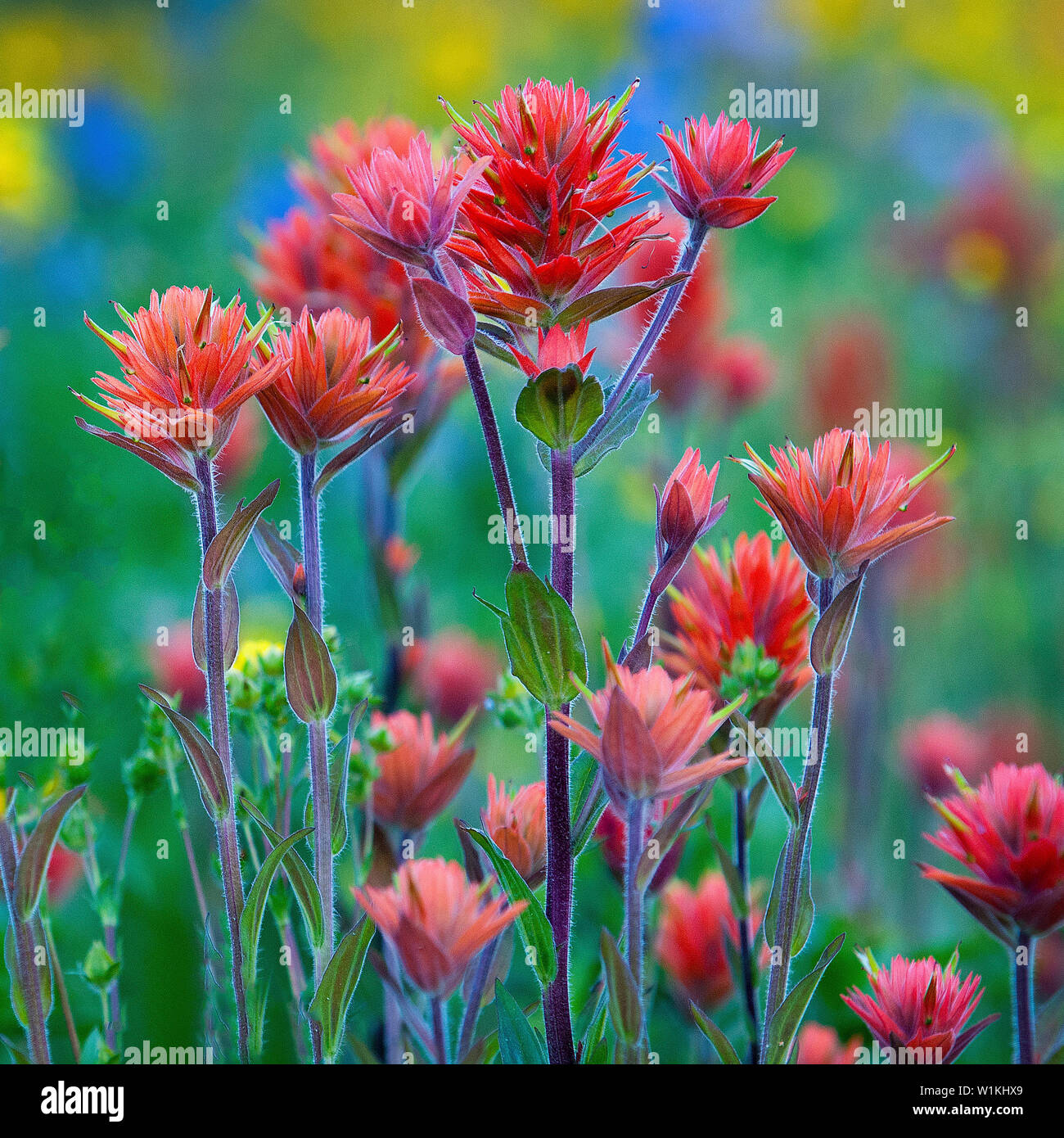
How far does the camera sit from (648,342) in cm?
42

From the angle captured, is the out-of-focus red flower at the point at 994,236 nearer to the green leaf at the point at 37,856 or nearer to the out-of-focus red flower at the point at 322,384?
the out-of-focus red flower at the point at 322,384

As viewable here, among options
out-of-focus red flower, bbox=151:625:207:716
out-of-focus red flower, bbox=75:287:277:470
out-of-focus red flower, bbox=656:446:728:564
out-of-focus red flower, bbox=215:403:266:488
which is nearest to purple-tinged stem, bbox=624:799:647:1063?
out-of-focus red flower, bbox=656:446:728:564

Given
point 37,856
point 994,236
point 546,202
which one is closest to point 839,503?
point 546,202

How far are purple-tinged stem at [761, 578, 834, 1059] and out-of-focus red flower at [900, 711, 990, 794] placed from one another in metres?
0.36

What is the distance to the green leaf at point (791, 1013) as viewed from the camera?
422 mm

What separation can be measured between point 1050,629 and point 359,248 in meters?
0.73

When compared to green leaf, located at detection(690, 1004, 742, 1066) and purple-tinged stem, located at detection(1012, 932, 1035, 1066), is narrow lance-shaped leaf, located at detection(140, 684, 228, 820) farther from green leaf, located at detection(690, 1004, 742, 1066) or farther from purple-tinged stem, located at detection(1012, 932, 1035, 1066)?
purple-tinged stem, located at detection(1012, 932, 1035, 1066)

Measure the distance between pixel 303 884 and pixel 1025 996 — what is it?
0.34 meters

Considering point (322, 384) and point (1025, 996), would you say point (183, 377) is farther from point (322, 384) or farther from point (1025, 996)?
point (1025, 996)

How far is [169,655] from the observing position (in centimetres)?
70

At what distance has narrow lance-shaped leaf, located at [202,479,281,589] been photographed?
0.40 meters

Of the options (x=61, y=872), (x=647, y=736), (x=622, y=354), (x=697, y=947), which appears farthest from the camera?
(x=622, y=354)

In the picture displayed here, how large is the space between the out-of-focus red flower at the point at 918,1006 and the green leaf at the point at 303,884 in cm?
24

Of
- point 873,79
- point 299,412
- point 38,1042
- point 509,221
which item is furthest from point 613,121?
point 873,79
